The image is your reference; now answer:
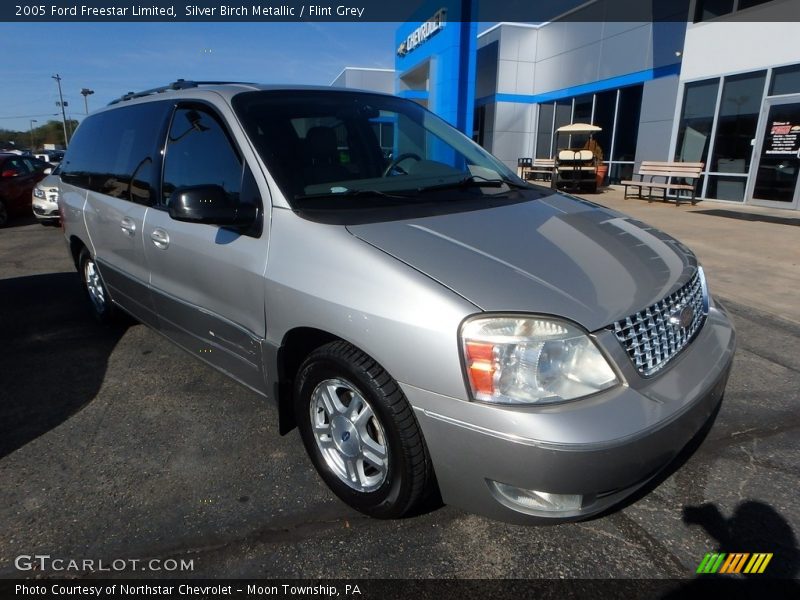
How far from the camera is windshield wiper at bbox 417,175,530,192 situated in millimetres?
2711

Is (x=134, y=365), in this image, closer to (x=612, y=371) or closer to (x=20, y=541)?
(x=20, y=541)

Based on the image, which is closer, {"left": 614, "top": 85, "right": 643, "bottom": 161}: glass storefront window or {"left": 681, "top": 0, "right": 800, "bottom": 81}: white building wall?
{"left": 681, "top": 0, "right": 800, "bottom": 81}: white building wall

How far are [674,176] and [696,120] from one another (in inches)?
69.5

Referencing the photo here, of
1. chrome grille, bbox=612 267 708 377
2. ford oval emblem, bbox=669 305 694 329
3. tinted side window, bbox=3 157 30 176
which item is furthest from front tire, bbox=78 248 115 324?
tinted side window, bbox=3 157 30 176

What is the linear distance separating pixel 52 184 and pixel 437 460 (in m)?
11.0

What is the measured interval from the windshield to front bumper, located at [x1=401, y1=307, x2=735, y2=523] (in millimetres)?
1165

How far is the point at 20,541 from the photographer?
2104mm

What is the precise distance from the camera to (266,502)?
2.32 m

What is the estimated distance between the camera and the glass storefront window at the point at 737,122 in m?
12.5

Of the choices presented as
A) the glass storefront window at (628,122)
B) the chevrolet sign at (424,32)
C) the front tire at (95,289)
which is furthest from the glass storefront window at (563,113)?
the front tire at (95,289)

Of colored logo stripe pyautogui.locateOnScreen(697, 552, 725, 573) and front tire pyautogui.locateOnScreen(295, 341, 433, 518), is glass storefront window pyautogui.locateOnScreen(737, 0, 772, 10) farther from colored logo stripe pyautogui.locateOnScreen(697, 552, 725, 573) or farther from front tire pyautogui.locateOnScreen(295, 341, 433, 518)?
front tire pyautogui.locateOnScreen(295, 341, 433, 518)

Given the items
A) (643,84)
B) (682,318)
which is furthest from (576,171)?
(682,318)

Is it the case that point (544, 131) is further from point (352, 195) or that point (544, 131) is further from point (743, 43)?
point (352, 195)

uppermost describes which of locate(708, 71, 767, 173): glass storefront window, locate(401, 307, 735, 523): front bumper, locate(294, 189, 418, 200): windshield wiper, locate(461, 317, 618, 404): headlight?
locate(708, 71, 767, 173): glass storefront window
